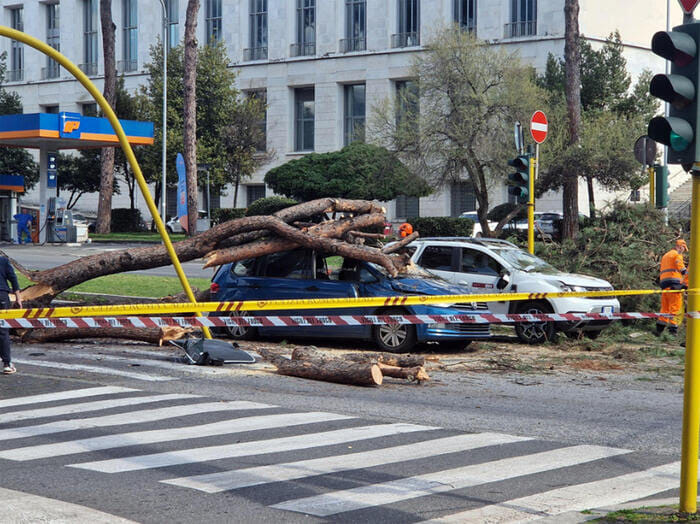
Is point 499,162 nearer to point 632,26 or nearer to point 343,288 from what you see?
point 343,288

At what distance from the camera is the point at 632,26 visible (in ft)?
177

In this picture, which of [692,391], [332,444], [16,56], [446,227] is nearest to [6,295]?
[332,444]

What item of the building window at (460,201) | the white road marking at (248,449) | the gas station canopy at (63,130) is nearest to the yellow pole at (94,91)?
the white road marking at (248,449)

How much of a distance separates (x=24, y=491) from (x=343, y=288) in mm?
8646

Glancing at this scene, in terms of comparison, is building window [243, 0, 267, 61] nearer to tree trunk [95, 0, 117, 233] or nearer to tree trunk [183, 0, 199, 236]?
tree trunk [95, 0, 117, 233]

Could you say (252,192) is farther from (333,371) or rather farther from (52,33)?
(333,371)

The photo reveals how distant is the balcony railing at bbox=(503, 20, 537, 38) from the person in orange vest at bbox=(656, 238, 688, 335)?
121 ft

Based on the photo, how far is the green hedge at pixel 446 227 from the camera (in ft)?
139

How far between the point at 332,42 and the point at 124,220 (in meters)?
16.5

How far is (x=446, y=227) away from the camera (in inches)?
1679

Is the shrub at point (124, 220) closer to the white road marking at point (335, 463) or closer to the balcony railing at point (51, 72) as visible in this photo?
the balcony railing at point (51, 72)

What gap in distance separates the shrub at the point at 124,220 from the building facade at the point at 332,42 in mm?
7301

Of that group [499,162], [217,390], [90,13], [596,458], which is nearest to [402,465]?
[596,458]

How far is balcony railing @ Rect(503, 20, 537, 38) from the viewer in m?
52.4
